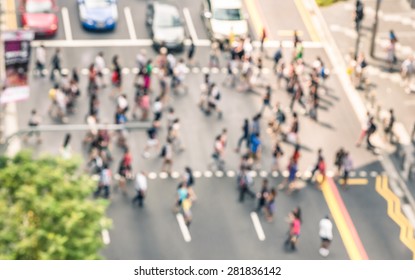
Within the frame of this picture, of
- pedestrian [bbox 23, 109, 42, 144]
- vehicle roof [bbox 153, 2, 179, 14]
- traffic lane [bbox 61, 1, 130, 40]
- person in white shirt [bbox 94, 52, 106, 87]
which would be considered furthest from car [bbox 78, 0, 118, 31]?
pedestrian [bbox 23, 109, 42, 144]

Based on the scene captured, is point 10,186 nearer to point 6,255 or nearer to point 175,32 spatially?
point 6,255

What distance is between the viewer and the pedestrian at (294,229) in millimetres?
44844

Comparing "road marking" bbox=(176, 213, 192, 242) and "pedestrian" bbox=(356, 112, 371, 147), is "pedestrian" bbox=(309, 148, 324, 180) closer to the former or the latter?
"pedestrian" bbox=(356, 112, 371, 147)

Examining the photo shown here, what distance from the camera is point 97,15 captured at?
58094 mm

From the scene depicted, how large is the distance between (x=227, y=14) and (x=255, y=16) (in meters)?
2.85

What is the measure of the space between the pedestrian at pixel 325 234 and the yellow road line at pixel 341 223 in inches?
35.7

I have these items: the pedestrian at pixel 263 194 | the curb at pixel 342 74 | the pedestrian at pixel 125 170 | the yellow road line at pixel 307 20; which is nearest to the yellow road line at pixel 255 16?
the yellow road line at pixel 307 20

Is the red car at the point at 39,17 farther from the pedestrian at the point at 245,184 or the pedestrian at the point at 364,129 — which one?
the pedestrian at the point at 364,129

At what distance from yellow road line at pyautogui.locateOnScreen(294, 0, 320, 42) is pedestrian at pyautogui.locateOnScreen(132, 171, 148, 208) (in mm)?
15085

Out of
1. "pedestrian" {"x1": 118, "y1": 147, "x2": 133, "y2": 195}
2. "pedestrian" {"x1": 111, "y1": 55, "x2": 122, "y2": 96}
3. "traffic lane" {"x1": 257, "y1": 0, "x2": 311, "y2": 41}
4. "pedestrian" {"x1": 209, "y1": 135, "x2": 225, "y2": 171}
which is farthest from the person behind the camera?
"traffic lane" {"x1": 257, "y1": 0, "x2": 311, "y2": 41}

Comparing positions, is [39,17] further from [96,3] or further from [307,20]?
[307,20]

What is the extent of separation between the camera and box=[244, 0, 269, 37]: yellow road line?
59594 mm
